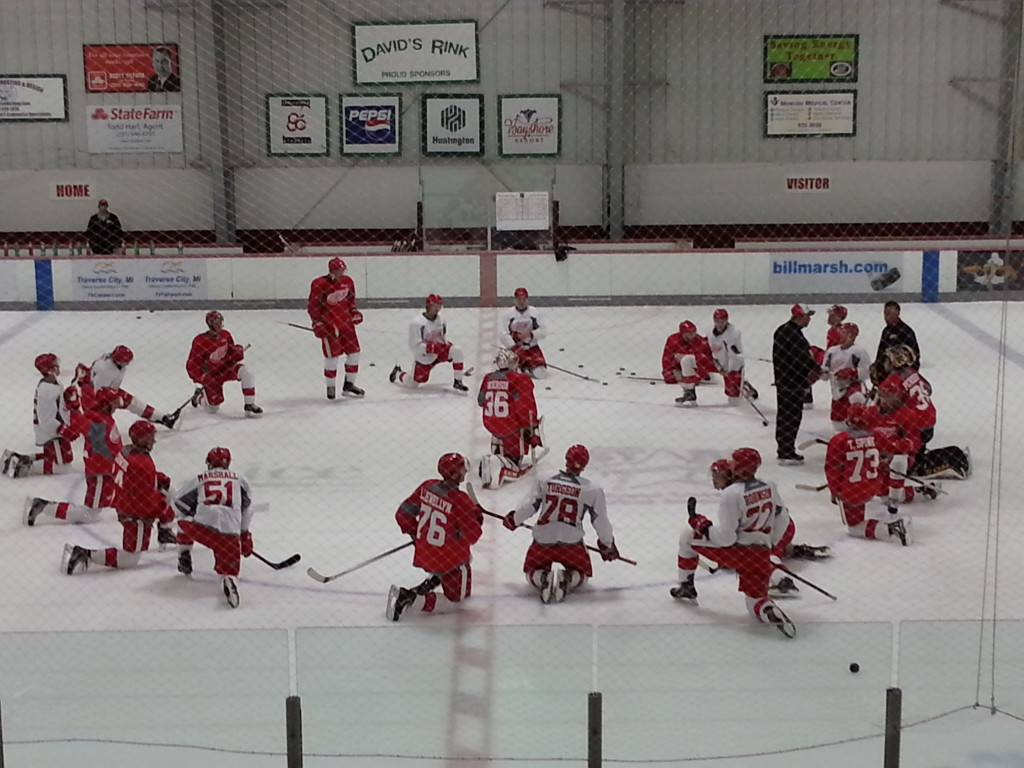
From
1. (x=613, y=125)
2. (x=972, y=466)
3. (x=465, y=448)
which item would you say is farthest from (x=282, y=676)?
(x=613, y=125)

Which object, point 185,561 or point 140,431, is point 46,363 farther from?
point 185,561

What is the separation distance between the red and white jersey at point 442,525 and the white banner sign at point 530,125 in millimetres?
15790

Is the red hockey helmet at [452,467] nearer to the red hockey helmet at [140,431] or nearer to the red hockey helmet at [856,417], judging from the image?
the red hockey helmet at [140,431]

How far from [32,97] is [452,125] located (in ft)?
20.9

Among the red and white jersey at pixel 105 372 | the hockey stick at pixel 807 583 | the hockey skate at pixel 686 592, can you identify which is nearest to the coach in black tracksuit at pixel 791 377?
the hockey stick at pixel 807 583

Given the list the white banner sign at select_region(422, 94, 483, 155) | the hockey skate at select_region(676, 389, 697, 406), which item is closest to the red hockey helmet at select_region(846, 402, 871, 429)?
the hockey skate at select_region(676, 389, 697, 406)

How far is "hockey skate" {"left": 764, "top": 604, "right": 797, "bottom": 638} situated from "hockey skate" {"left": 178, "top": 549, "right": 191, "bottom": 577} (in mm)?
3126

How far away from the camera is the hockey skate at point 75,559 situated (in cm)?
799

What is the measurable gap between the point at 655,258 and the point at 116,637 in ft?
43.1

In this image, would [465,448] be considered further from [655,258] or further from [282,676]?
[655,258]

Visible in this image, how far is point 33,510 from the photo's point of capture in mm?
8891

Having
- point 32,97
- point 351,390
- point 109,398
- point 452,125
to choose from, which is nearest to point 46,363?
point 109,398

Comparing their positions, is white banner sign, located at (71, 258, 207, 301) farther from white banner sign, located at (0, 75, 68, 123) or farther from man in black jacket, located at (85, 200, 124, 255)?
white banner sign, located at (0, 75, 68, 123)

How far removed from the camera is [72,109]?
2227 cm
